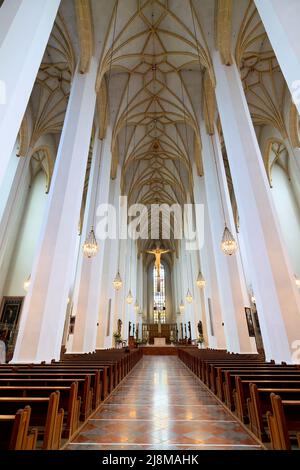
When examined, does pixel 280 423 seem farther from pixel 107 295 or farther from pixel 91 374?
pixel 107 295

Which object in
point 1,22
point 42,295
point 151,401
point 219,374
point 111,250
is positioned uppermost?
point 111,250

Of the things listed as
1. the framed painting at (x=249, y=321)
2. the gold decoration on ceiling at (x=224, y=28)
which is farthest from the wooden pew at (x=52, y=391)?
the gold decoration on ceiling at (x=224, y=28)

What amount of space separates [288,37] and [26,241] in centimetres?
1605

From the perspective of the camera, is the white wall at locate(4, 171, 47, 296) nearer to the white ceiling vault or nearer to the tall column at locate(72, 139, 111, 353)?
the white ceiling vault

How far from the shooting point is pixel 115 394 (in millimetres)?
5230

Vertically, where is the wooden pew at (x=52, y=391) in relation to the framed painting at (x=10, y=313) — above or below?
below

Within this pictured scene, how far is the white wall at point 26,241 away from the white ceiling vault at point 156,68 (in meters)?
4.18

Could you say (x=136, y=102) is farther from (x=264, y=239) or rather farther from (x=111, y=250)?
(x=264, y=239)

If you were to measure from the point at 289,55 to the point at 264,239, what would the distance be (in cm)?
405

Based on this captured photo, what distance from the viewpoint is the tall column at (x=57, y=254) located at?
20.0 ft

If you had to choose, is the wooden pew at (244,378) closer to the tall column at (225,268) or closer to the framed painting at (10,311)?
the tall column at (225,268)

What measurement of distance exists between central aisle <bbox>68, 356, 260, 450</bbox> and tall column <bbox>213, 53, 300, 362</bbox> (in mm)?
2339

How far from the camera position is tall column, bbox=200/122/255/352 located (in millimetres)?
9092
